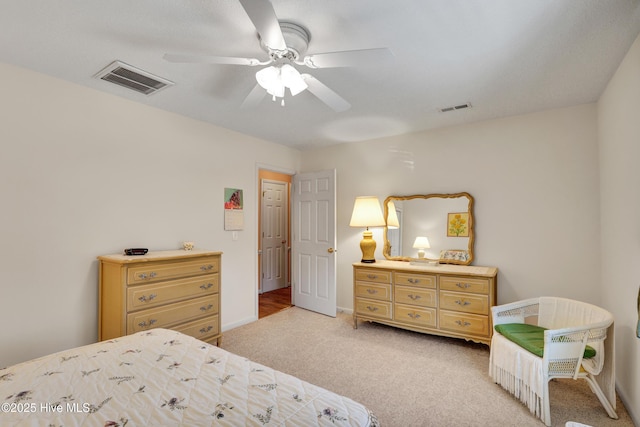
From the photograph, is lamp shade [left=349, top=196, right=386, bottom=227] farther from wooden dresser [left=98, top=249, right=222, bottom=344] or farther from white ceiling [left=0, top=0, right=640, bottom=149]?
wooden dresser [left=98, top=249, right=222, bottom=344]

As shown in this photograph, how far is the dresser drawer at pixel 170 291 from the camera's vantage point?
2.53 m

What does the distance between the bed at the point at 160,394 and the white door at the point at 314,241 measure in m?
2.83

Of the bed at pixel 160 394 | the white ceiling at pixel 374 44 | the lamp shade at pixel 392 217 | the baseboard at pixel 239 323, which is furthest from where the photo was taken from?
the lamp shade at pixel 392 217

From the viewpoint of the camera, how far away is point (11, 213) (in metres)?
2.28

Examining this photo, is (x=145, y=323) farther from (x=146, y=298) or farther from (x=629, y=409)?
(x=629, y=409)

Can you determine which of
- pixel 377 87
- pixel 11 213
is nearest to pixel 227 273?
pixel 11 213

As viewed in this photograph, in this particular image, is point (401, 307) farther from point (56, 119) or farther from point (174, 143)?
point (56, 119)

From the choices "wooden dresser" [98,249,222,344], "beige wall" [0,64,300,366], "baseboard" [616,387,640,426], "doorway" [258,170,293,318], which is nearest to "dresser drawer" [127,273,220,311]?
"wooden dresser" [98,249,222,344]

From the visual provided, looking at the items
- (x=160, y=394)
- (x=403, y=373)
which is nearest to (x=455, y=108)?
(x=403, y=373)

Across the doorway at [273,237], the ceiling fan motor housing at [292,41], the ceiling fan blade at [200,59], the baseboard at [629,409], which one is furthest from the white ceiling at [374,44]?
the doorway at [273,237]

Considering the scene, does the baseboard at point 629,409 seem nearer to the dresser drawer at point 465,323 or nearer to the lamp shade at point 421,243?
the dresser drawer at point 465,323

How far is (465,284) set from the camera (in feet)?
10.3

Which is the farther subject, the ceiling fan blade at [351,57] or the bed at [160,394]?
the ceiling fan blade at [351,57]

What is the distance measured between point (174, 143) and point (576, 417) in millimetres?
4168
